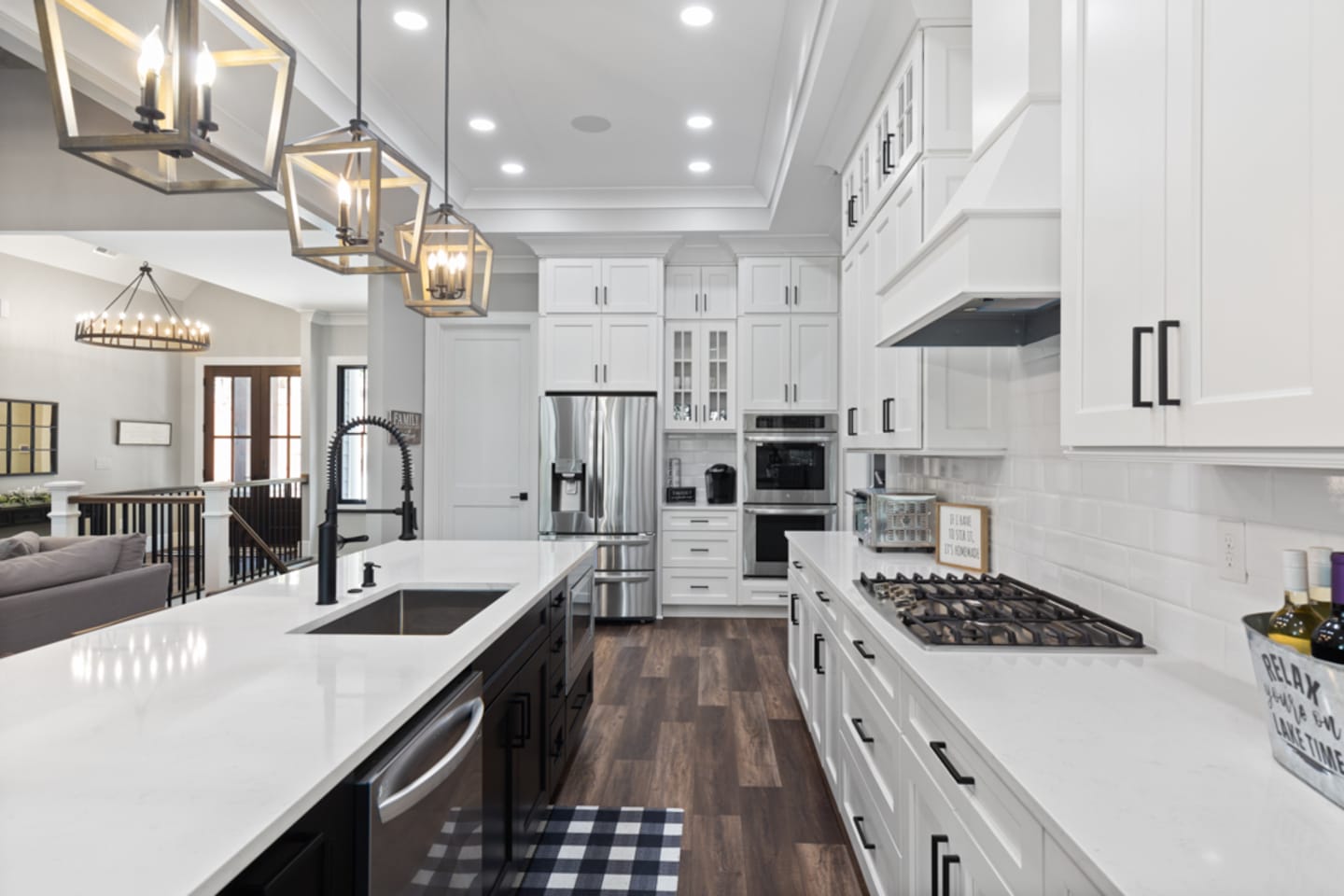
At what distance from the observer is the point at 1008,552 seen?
2.38m

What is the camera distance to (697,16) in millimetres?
2988

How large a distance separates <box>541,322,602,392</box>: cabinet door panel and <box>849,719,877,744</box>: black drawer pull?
3.67 m

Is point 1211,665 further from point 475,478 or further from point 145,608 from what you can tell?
point 475,478

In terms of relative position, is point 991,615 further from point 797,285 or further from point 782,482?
point 797,285

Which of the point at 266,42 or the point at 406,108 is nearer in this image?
the point at 266,42

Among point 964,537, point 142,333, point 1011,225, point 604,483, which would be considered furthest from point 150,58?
point 142,333

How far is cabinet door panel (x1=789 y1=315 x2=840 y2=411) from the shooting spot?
208 inches

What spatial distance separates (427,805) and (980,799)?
932 millimetres

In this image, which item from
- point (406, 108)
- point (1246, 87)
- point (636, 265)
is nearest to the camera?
point (1246, 87)

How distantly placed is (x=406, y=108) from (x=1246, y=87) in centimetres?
391

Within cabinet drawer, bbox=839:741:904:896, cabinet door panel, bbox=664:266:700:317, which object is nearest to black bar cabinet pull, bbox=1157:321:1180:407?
cabinet drawer, bbox=839:741:904:896

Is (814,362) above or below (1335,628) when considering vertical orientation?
above

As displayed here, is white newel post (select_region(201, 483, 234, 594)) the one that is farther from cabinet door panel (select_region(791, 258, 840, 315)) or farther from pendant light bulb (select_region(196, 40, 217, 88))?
pendant light bulb (select_region(196, 40, 217, 88))

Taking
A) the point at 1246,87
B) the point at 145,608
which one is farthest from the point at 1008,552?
the point at 145,608
